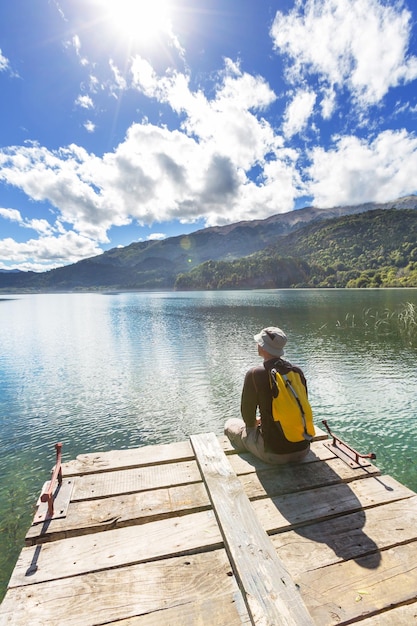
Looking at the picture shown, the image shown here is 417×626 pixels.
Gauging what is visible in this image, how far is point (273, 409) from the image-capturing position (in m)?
5.26

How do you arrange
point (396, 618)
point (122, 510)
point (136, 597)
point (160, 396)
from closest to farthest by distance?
point (396, 618), point (136, 597), point (122, 510), point (160, 396)

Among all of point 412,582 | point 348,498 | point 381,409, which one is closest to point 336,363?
point 381,409

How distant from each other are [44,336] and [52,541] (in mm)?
38688

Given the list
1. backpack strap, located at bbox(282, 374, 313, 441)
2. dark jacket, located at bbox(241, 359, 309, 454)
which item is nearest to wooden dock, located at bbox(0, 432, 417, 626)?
dark jacket, located at bbox(241, 359, 309, 454)

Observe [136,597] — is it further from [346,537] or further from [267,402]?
[267,402]

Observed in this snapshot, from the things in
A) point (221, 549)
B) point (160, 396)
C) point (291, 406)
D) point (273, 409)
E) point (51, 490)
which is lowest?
point (160, 396)

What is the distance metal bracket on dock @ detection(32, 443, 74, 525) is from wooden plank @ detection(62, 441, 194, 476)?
0.39m

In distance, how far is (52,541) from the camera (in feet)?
13.4

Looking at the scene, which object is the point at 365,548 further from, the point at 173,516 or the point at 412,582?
the point at 173,516

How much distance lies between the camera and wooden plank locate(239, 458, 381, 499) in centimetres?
504

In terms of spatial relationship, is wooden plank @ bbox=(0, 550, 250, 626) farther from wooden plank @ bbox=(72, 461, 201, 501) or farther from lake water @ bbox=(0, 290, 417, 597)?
lake water @ bbox=(0, 290, 417, 597)

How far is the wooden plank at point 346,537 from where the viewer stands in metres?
3.66

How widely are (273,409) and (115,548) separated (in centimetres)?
299

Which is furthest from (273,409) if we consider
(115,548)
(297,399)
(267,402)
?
(115,548)
